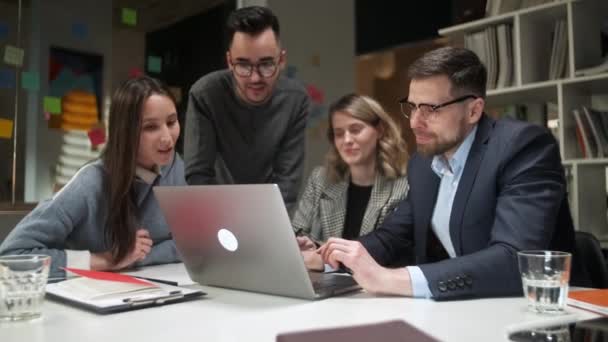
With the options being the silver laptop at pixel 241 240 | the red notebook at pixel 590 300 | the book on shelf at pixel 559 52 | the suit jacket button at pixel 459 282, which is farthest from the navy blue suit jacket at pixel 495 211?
the book on shelf at pixel 559 52

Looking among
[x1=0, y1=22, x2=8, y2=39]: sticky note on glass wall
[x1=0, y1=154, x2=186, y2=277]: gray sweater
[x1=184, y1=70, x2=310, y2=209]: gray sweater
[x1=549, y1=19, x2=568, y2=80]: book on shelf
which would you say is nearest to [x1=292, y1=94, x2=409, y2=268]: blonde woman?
[x1=184, y1=70, x2=310, y2=209]: gray sweater

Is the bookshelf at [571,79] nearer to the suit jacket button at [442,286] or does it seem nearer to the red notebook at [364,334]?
the suit jacket button at [442,286]

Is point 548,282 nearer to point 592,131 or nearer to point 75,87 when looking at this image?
point 592,131

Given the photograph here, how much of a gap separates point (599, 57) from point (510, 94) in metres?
0.43

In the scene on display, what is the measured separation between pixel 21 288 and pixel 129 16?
241 centimetres

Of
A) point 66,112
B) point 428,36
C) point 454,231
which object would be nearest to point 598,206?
point 454,231

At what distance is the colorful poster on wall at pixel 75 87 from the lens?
108 inches

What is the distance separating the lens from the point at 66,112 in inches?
108

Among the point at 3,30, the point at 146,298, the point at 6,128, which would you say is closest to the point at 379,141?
the point at 146,298

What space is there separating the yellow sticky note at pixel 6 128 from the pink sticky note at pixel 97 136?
35 centimetres

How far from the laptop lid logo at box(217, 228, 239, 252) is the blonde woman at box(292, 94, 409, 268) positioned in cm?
108

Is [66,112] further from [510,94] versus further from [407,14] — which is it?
[407,14]

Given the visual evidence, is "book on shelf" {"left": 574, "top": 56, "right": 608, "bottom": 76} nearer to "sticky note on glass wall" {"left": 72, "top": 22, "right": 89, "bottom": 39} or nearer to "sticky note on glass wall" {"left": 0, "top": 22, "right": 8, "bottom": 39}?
"sticky note on glass wall" {"left": 72, "top": 22, "right": 89, "bottom": 39}

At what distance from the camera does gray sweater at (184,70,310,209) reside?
2.20m
